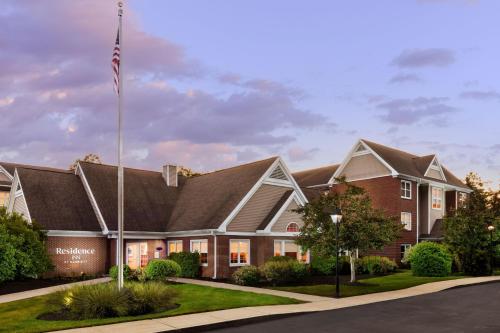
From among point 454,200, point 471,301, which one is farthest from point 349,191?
point 454,200

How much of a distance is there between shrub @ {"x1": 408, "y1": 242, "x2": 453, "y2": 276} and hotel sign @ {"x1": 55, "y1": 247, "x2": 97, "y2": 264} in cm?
2230

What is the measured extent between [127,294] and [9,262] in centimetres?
1241

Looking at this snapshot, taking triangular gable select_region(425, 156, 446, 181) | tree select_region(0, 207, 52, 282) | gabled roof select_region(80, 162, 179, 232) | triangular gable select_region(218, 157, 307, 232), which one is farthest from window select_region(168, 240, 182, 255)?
triangular gable select_region(425, 156, 446, 181)

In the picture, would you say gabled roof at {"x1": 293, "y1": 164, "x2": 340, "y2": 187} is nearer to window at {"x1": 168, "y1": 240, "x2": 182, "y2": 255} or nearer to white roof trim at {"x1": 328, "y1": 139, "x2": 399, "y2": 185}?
white roof trim at {"x1": 328, "y1": 139, "x2": 399, "y2": 185}

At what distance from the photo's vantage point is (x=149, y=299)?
58.7ft

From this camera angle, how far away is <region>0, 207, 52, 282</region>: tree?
2662 centimetres

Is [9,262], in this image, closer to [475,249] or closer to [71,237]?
[71,237]

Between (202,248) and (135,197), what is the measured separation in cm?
783

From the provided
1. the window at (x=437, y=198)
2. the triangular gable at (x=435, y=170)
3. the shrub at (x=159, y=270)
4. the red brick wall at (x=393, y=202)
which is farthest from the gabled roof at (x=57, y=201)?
the window at (x=437, y=198)

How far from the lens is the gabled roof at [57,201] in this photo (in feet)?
106

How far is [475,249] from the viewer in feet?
122

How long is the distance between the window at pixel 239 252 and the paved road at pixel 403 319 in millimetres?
13005

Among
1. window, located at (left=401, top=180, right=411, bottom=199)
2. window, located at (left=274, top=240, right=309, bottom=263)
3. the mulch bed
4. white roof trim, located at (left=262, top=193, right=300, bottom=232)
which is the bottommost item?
the mulch bed

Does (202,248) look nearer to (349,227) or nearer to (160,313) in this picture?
(349,227)
